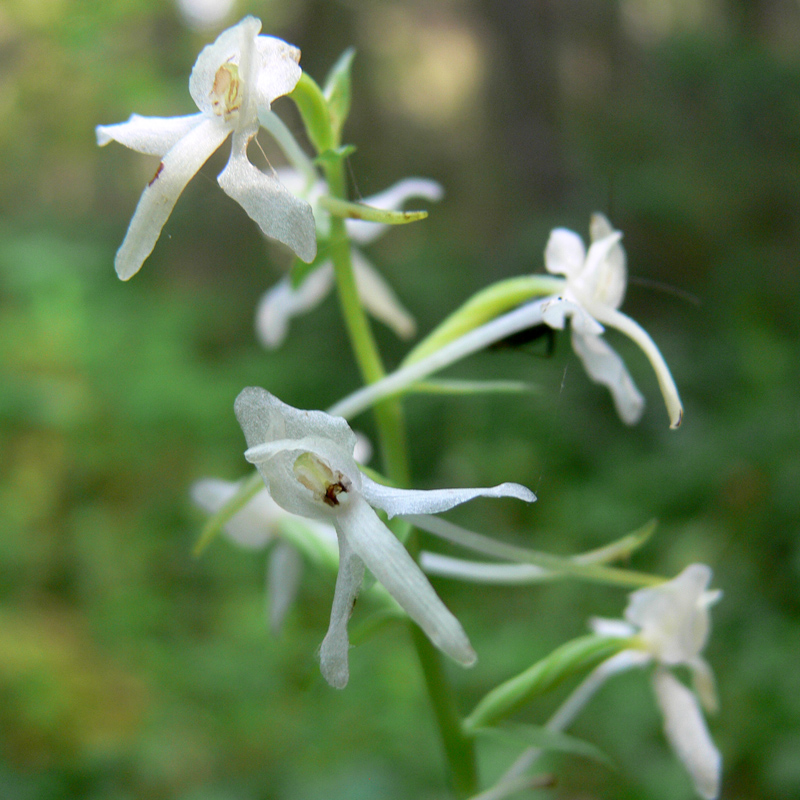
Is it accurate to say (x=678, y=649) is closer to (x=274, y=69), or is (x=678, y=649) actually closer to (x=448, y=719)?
(x=448, y=719)

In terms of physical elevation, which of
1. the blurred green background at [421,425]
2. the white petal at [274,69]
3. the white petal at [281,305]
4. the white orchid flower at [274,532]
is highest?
the white petal at [274,69]

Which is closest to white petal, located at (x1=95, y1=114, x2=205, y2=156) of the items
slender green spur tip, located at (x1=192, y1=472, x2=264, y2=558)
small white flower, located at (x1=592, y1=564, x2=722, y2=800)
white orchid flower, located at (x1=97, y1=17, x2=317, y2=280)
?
white orchid flower, located at (x1=97, y1=17, x2=317, y2=280)

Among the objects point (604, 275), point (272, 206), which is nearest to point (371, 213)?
point (272, 206)

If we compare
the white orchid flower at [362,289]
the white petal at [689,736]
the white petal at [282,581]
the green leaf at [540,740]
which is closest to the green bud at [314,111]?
the white orchid flower at [362,289]

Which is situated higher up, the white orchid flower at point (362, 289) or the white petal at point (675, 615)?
the white orchid flower at point (362, 289)

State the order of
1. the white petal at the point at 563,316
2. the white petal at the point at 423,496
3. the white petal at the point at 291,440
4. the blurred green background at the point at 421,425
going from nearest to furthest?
the white petal at the point at 423,496 → the white petal at the point at 291,440 → the white petal at the point at 563,316 → the blurred green background at the point at 421,425

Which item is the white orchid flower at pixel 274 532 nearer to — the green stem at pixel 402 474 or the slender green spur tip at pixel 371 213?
the green stem at pixel 402 474
